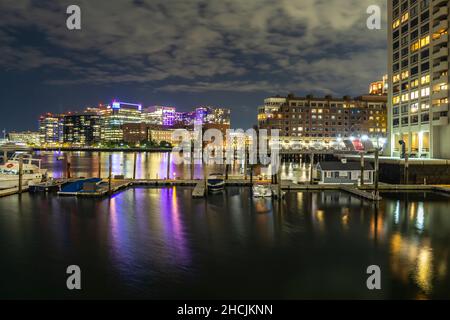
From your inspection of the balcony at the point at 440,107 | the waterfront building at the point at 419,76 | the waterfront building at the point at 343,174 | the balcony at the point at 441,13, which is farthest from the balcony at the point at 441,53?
the waterfront building at the point at 343,174

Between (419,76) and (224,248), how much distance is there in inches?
2809

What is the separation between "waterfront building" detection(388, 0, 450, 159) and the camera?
241ft

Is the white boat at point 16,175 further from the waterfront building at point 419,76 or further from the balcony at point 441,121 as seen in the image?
the waterfront building at point 419,76

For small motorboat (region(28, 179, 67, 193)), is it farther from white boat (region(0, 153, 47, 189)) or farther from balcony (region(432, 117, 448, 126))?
balcony (region(432, 117, 448, 126))

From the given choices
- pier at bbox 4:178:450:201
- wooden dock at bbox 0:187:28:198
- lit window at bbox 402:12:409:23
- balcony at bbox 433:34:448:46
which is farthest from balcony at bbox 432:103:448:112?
wooden dock at bbox 0:187:28:198

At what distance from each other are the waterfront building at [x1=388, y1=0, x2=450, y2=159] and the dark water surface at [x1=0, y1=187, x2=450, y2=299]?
113 feet

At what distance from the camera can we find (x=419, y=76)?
267 feet

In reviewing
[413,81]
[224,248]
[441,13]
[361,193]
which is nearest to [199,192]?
[361,193]

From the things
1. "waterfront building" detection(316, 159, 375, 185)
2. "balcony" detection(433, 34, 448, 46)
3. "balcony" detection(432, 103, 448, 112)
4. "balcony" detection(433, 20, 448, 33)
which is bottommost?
"waterfront building" detection(316, 159, 375, 185)

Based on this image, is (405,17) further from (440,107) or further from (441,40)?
(440,107)

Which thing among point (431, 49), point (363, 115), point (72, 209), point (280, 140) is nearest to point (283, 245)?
point (72, 209)

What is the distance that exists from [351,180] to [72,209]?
37.8 meters

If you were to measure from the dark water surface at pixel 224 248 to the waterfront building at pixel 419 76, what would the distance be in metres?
34.5
